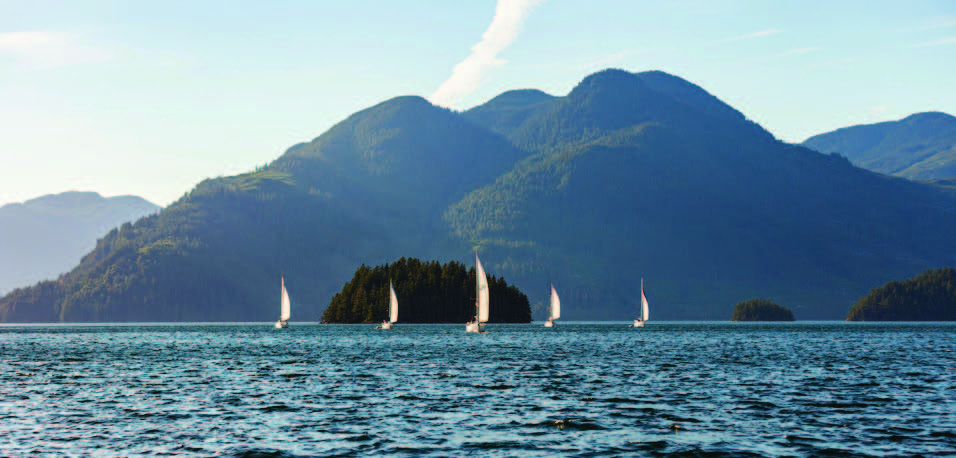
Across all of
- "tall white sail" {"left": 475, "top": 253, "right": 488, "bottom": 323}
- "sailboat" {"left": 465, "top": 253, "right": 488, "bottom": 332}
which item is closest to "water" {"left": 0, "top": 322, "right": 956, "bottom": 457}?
"tall white sail" {"left": 475, "top": 253, "right": 488, "bottom": 323}

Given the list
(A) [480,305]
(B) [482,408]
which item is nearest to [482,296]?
(A) [480,305]

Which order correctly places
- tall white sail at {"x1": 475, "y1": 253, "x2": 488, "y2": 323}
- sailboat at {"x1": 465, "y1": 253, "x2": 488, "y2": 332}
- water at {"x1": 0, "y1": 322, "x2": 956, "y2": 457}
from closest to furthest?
water at {"x1": 0, "y1": 322, "x2": 956, "y2": 457} < tall white sail at {"x1": 475, "y1": 253, "x2": 488, "y2": 323} < sailboat at {"x1": 465, "y1": 253, "x2": 488, "y2": 332}

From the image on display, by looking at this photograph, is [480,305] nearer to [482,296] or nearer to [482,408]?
[482,296]

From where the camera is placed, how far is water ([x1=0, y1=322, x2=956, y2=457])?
44.2 meters

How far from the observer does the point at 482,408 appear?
191 feet

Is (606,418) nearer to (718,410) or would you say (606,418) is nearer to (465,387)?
(718,410)

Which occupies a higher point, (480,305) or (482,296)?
(482,296)

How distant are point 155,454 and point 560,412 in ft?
77.2

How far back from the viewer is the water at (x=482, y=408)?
44188 millimetres

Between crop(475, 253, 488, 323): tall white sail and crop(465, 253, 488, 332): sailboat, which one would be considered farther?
crop(465, 253, 488, 332): sailboat

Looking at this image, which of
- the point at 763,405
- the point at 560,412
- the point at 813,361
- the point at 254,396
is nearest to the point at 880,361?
the point at 813,361

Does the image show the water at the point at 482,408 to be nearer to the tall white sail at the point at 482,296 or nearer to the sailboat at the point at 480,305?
the tall white sail at the point at 482,296

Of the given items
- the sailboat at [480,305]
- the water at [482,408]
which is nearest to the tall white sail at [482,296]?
the sailboat at [480,305]

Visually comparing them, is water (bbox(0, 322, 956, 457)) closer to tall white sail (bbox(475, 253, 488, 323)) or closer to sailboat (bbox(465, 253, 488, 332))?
tall white sail (bbox(475, 253, 488, 323))
